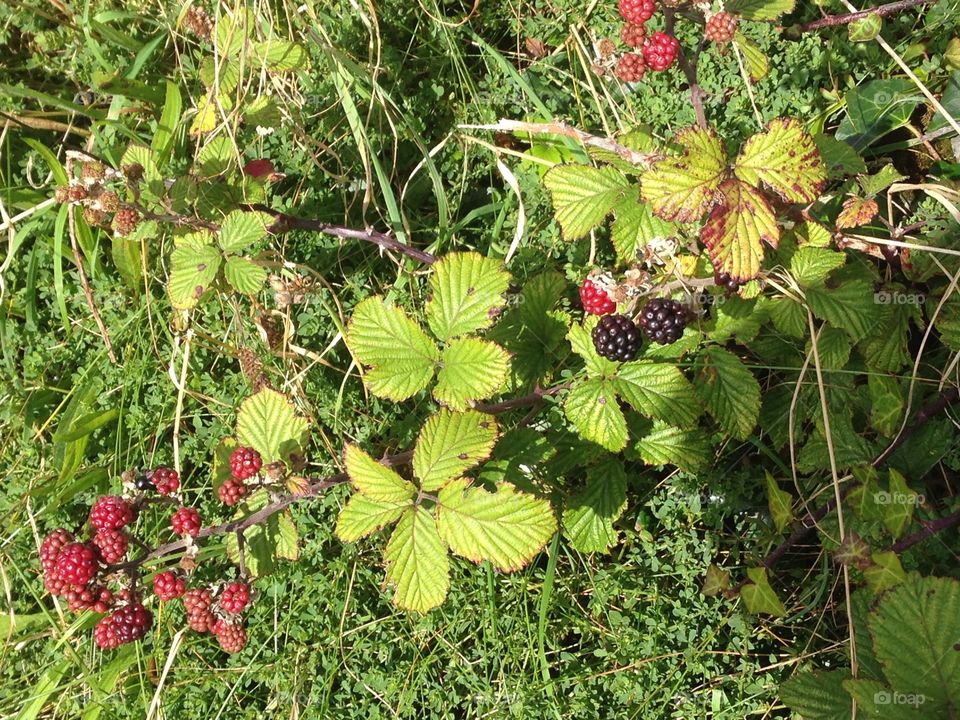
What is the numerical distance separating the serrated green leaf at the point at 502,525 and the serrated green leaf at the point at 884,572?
756 mm

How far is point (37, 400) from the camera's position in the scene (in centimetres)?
267

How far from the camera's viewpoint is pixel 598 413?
1.84m

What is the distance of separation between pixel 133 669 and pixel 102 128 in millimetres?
1787

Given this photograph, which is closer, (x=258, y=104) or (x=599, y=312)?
(x=599, y=312)

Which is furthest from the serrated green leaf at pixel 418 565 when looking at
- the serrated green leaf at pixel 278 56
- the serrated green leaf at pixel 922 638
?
the serrated green leaf at pixel 278 56

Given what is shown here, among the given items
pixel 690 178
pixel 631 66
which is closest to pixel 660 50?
pixel 631 66

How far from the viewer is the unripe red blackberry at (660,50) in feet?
5.47

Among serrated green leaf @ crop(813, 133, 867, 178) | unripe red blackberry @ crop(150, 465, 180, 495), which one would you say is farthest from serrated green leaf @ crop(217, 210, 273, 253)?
serrated green leaf @ crop(813, 133, 867, 178)

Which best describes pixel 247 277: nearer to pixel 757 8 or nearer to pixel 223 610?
pixel 223 610

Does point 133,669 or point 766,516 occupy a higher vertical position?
point 766,516

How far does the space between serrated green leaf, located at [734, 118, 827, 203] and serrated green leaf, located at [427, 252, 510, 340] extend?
0.60 meters

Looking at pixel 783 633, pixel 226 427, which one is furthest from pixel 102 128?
pixel 783 633

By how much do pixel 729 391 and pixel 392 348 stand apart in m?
0.79

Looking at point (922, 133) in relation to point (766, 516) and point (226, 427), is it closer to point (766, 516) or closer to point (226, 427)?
point (766, 516)
